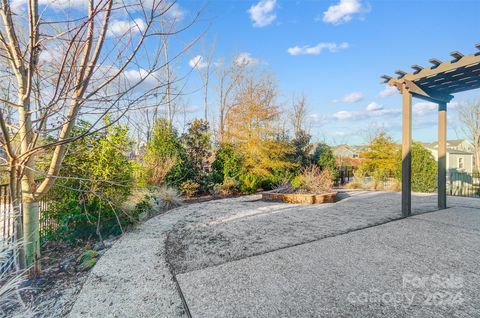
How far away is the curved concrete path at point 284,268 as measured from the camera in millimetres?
1937

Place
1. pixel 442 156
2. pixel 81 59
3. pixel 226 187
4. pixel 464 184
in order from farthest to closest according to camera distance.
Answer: pixel 464 184, pixel 226 187, pixel 442 156, pixel 81 59

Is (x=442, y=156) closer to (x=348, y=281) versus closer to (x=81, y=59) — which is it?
(x=348, y=281)

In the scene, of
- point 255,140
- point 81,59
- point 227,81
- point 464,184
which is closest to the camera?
point 81,59

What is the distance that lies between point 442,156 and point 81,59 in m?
7.29

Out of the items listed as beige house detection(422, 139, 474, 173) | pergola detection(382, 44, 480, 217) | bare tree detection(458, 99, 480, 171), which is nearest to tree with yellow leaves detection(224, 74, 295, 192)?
pergola detection(382, 44, 480, 217)

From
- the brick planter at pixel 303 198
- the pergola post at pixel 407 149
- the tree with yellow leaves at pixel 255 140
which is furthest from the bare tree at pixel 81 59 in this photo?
the tree with yellow leaves at pixel 255 140

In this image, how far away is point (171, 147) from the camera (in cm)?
803

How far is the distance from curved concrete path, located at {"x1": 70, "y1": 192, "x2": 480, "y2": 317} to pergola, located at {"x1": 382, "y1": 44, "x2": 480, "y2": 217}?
1.01m

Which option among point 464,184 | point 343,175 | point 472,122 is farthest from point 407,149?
point 472,122

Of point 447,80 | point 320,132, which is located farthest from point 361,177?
point 447,80

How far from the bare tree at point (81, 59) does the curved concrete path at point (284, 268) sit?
1364mm

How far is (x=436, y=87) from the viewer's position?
535 cm

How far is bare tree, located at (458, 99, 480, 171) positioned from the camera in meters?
20.0

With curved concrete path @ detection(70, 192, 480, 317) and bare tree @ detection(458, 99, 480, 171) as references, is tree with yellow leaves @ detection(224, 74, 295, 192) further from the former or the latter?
bare tree @ detection(458, 99, 480, 171)
